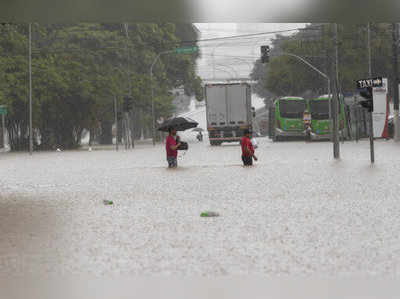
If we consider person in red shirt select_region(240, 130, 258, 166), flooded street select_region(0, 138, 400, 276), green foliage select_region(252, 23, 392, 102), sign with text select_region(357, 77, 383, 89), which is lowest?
flooded street select_region(0, 138, 400, 276)

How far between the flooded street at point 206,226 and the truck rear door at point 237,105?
31026 millimetres

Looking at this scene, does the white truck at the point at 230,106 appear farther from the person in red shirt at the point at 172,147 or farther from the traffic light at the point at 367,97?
the traffic light at the point at 367,97

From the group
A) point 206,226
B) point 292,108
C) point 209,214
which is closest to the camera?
point 206,226

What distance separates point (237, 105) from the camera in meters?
52.4

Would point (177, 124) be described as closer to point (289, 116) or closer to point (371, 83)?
point (371, 83)

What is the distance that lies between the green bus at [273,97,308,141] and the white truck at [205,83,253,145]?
1042 centimetres

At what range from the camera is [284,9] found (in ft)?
54.0

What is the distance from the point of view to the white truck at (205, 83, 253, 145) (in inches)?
2058

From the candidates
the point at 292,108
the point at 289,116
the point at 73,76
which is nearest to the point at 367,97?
the point at 73,76

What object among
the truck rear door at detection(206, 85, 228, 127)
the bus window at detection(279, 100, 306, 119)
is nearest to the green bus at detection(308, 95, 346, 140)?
the bus window at detection(279, 100, 306, 119)

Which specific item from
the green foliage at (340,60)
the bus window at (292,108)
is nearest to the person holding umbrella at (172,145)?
the bus window at (292,108)

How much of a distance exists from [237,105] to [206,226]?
1620 inches

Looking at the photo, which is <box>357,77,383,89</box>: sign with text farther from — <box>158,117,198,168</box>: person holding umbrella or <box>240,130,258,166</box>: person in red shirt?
<box>158,117,198,168</box>: person holding umbrella

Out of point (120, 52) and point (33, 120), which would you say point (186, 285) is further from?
point (120, 52)
